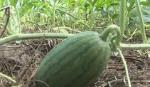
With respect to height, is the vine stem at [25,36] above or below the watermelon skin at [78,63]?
above

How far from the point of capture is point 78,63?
157 centimetres

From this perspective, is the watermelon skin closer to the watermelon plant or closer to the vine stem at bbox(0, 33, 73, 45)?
the watermelon plant

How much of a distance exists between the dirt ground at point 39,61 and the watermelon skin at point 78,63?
0.30 feet

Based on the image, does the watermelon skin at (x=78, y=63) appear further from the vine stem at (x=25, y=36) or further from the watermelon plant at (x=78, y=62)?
the vine stem at (x=25, y=36)

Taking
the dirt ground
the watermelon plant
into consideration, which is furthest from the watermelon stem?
the dirt ground

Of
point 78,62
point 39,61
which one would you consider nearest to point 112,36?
point 78,62

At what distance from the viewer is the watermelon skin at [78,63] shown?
156 cm

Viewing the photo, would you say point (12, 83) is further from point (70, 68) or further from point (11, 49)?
point (11, 49)

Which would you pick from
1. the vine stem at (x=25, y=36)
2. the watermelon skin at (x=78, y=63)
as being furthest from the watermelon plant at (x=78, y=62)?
the vine stem at (x=25, y=36)

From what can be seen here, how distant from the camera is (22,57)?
2.10m

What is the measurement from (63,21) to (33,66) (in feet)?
4.68

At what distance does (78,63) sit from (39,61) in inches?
18.6

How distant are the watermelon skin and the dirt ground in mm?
91

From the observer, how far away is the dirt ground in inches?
71.6
